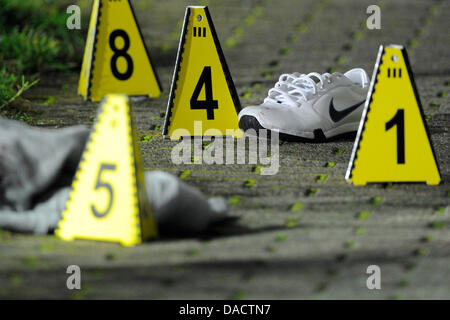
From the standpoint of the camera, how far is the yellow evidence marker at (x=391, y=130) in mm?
4270

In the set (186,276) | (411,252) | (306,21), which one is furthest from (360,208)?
(306,21)

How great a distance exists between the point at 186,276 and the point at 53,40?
4.55 m

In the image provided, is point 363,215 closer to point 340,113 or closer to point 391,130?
point 391,130

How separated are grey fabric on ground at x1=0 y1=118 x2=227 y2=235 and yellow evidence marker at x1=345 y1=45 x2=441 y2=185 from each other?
2.76ft

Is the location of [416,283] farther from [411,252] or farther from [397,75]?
[397,75]

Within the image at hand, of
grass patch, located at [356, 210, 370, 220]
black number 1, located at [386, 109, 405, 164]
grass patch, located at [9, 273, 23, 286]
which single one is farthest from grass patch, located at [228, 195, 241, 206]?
grass patch, located at [9, 273, 23, 286]

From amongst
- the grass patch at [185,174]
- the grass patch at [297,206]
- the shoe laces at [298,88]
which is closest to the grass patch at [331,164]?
the shoe laces at [298,88]

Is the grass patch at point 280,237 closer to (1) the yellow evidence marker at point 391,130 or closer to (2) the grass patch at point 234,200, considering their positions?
(2) the grass patch at point 234,200

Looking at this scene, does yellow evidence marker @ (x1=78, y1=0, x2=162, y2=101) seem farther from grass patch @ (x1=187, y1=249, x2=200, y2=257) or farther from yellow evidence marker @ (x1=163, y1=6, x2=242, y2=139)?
grass patch @ (x1=187, y1=249, x2=200, y2=257)

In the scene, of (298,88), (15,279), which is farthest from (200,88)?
(15,279)

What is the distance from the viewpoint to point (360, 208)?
4.01 meters

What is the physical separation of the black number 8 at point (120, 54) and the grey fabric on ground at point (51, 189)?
2.17 metres

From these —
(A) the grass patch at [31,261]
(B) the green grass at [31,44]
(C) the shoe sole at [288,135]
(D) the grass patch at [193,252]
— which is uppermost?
(B) the green grass at [31,44]

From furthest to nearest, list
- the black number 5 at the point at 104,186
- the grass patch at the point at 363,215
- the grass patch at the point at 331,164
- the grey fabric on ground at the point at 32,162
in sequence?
the grass patch at the point at 331,164 < the grass patch at the point at 363,215 < the grey fabric on ground at the point at 32,162 < the black number 5 at the point at 104,186
